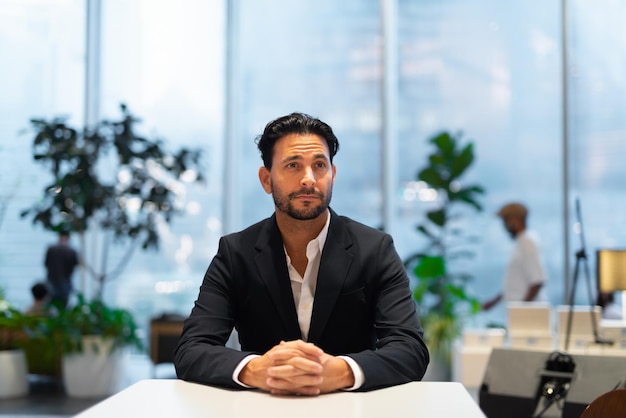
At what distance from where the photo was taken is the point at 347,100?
833 cm

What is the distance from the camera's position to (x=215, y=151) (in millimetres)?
8430

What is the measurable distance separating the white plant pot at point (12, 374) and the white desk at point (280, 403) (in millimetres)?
5172

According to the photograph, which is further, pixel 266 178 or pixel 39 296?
pixel 39 296

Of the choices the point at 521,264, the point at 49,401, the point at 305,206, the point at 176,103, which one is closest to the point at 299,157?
the point at 305,206

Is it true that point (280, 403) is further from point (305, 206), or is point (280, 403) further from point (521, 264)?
point (521, 264)

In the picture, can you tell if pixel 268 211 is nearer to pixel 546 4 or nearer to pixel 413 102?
pixel 413 102

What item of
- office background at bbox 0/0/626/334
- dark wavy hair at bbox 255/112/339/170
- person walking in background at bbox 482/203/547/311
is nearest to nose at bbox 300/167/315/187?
dark wavy hair at bbox 255/112/339/170

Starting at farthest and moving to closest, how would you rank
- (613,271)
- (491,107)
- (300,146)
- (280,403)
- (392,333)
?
(491,107)
(613,271)
(300,146)
(392,333)
(280,403)

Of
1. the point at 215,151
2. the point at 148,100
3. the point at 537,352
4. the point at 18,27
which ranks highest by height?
the point at 18,27

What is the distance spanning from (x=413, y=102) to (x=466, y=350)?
10.8 feet

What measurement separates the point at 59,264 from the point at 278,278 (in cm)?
625

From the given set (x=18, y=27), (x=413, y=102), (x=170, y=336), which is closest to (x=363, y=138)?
(x=413, y=102)

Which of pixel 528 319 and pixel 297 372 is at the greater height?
pixel 297 372

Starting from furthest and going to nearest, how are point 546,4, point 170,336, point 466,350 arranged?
point 546,4 → point 170,336 → point 466,350
